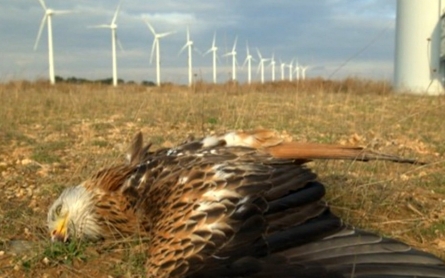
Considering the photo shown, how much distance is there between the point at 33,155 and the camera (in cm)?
739

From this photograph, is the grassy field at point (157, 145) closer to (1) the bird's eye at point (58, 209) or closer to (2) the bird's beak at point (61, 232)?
(2) the bird's beak at point (61, 232)

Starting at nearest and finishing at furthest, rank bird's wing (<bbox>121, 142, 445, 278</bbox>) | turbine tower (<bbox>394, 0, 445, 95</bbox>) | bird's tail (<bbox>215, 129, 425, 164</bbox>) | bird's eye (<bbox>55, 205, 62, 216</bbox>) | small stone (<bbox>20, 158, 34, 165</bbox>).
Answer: bird's wing (<bbox>121, 142, 445, 278</bbox>)
bird's tail (<bbox>215, 129, 425, 164</bbox>)
bird's eye (<bbox>55, 205, 62, 216</bbox>)
small stone (<bbox>20, 158, 34, 165</bbox>)
turbine tower (<bbox>394, 0, 445, 95</bbox>)

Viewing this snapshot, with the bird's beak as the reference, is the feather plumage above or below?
above

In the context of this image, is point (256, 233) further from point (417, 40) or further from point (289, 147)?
point (417, 40)

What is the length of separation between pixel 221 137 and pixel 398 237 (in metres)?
1.48

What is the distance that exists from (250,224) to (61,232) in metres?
1.49

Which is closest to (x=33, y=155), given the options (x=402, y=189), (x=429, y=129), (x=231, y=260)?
(x=402, y=189)

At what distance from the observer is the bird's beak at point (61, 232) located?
4.00m

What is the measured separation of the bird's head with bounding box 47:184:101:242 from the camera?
391 cm

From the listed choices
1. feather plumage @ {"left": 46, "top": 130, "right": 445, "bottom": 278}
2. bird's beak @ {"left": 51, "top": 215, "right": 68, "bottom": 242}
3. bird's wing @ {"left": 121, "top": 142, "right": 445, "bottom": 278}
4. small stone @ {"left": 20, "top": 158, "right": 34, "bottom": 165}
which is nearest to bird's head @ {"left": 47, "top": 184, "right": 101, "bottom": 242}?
bird's beak @ {"left": 51, "top": 215, "right": 68, "bottom": 242}

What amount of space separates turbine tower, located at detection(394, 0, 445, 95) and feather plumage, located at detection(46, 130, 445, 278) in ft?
105

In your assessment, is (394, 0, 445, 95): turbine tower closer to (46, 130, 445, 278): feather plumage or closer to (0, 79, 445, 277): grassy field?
(0, 79, 445, 277): grassy field

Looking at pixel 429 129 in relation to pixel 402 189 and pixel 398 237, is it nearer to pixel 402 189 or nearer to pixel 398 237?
pixel 402 189

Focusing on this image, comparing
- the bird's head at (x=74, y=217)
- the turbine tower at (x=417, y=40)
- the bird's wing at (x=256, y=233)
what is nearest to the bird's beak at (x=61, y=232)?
the bird's head at (x=74, y=217)
